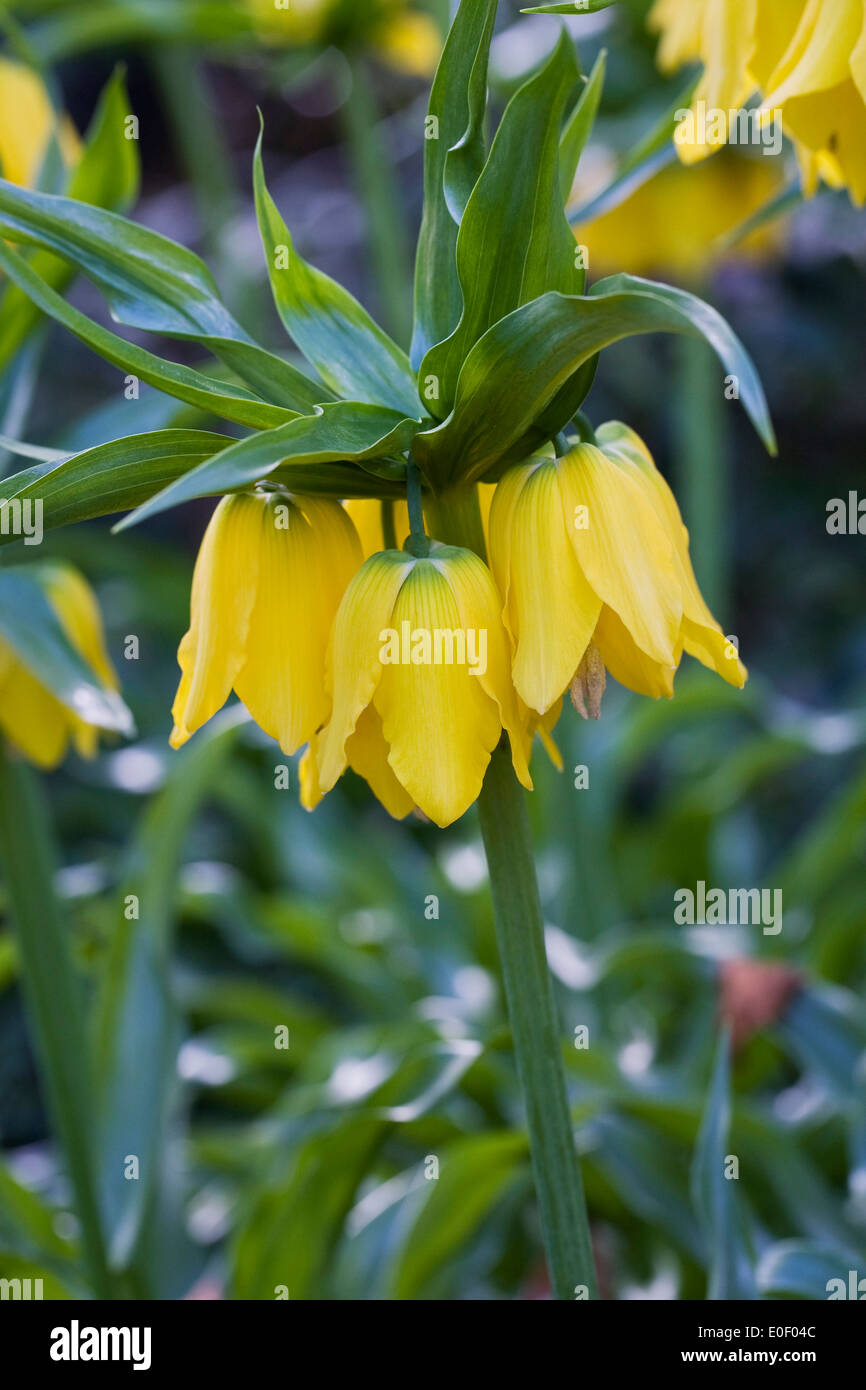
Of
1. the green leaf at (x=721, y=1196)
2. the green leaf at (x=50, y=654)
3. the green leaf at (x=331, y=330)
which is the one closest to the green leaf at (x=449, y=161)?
the green leaf at (x=331, y=330)

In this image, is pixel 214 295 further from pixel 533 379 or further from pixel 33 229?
pixel 533 379

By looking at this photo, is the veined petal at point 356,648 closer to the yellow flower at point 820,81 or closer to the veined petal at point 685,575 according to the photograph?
the veined petal at point 685,575

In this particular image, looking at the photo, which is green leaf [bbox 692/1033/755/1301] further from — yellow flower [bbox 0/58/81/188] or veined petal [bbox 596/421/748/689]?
yellow flower [bbox 0/58/81/188]

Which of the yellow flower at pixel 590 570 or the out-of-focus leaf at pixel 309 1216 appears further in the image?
the out-of-focus leaf at pixel 309 1216

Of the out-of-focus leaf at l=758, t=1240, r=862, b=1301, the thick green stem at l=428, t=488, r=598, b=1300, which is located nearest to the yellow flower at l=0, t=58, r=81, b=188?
the thick green stem at l=428, t=488, r=598, b=1300

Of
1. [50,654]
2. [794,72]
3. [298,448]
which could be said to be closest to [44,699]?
[50,654]

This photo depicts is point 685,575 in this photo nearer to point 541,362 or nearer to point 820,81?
point 541,362
